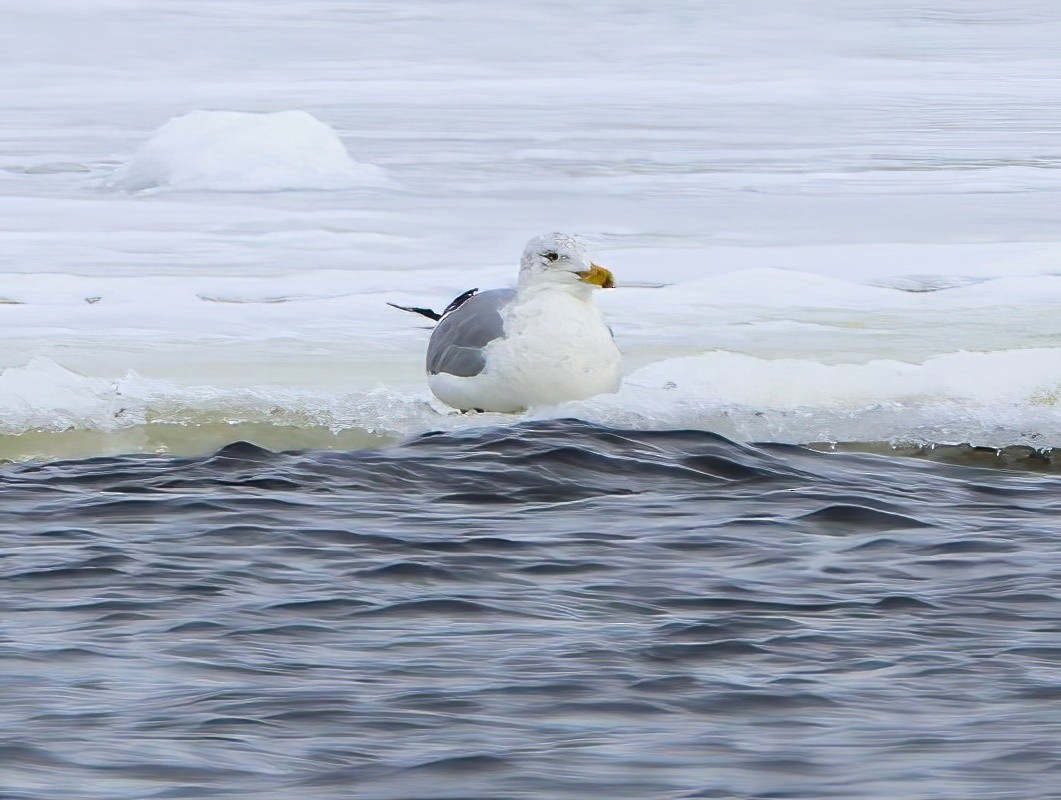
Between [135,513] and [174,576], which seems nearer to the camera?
[174,576]

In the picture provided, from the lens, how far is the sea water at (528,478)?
13.0 feet

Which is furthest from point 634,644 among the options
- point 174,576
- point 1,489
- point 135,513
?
point 1,489

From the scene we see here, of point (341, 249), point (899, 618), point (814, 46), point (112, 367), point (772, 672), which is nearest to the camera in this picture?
point (772, 672)

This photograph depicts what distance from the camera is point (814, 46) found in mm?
23250

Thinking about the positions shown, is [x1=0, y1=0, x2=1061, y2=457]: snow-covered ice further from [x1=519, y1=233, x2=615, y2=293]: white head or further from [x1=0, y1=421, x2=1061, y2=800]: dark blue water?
[x1=0, y1=421, x2=1061, y2=800]: dark blue water

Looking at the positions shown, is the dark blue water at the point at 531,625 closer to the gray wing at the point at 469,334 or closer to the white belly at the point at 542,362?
the white belly at the point at 542,362

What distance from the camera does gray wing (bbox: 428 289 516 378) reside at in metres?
7.62

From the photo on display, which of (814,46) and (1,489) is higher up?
(814,46)

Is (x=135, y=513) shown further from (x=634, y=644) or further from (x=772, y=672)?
(x=772, y=672)

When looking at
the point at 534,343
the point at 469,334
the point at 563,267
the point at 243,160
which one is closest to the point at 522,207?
the point at 243,160

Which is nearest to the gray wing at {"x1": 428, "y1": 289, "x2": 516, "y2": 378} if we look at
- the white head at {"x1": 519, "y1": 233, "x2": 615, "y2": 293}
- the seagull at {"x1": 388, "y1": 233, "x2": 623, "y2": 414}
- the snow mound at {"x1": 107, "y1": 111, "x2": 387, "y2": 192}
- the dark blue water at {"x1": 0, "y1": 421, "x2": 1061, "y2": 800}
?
the seagull at {"x1": 388, "y1": 233, "x2": 623, "y2": 414}

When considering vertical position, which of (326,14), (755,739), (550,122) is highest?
(326,14)

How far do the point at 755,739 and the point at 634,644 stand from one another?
2.43 ft

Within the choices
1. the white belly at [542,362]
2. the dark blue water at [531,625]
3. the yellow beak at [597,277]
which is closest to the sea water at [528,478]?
the dark blue water at [531,625]
